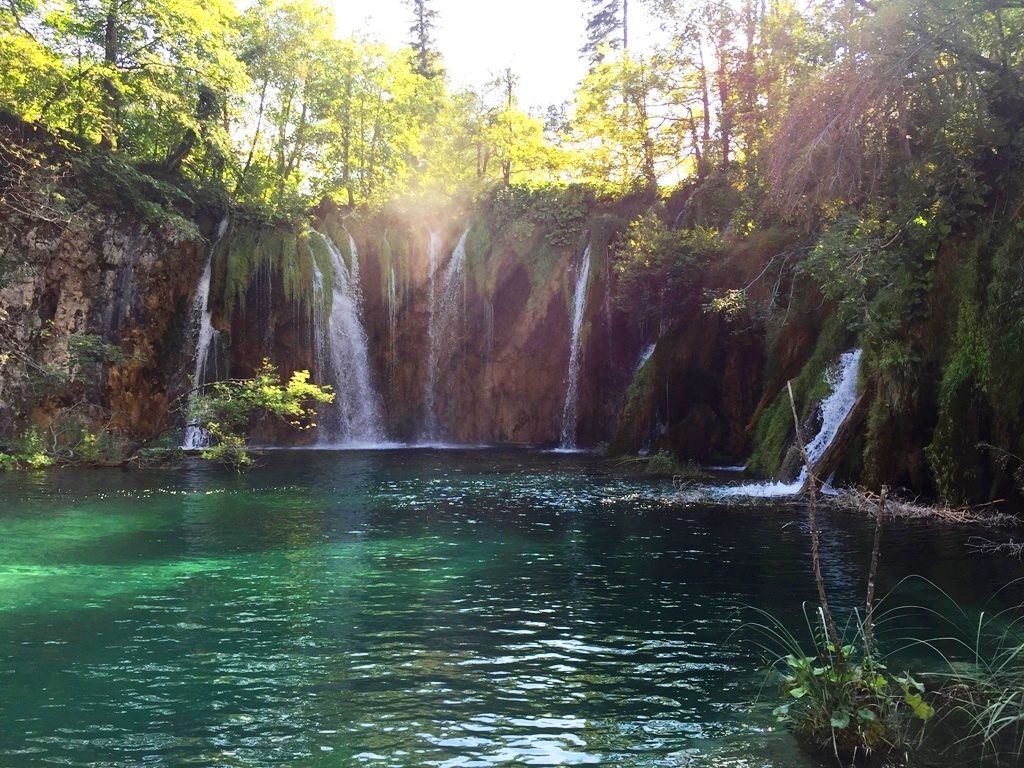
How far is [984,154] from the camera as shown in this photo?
12289 mm

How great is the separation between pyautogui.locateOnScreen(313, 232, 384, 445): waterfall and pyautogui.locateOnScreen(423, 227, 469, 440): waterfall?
6.54ft

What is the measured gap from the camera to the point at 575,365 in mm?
26250

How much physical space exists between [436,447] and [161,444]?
858 centimetres

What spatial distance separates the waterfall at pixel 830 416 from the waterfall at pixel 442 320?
52.4 feet

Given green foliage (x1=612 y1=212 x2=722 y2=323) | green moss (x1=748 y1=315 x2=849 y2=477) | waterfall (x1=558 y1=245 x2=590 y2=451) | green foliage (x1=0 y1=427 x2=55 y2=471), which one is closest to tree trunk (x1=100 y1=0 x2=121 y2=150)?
green foliage (x1=0 y1=427 x2=55 y2=471)

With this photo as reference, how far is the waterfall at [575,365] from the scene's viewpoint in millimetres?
26203

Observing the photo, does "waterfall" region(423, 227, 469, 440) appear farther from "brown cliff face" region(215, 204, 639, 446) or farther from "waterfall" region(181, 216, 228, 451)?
"waterfall" region(181, 216, 228, 451)

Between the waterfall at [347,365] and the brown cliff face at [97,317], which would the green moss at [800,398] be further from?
the brown cliff face at [97,317]

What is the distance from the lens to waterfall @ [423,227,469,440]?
29719mm

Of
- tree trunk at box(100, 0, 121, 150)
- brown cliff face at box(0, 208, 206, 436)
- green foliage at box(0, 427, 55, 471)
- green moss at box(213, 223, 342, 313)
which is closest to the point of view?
green foliage at box(0, 427, 55, 471)

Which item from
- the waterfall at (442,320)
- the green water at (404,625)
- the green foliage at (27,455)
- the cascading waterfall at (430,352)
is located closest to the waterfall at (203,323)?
the green foliage at (27,455)

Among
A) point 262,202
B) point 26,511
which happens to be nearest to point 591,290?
point 262,202

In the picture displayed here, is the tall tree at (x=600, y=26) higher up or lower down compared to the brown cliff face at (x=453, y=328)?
higher up

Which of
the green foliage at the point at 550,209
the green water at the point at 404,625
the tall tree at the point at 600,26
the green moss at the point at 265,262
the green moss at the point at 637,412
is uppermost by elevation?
the tall tree at the point at 600,26
